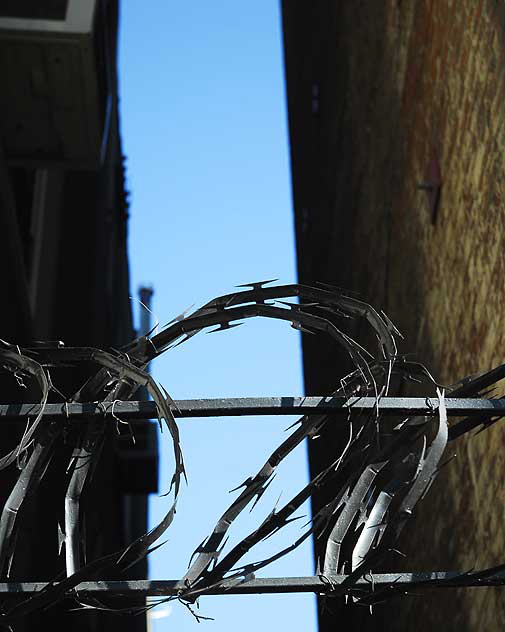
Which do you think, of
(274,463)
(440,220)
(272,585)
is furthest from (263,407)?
(440,220)

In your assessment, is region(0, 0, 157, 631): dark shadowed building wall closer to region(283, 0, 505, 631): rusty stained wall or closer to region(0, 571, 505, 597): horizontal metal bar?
region(283, 0, 505, 631): rusty stained wall

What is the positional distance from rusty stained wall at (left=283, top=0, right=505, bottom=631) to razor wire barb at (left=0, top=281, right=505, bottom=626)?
158 centimetres

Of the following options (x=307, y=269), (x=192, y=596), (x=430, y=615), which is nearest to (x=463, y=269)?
(x=430, y=615)

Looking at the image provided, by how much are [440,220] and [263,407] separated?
11.4ft

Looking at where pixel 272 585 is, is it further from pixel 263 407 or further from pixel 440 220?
pixel 440 220

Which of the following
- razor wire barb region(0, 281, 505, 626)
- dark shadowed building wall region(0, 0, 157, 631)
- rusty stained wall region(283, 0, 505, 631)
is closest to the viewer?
razor wire barb region(0, 281, 505, 626)

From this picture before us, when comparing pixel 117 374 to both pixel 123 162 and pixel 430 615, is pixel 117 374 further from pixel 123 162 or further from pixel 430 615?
pixel 123 162

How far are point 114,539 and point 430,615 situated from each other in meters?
11.5

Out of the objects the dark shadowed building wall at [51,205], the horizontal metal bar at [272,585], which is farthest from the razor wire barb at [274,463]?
the dark shadowed building wall at [51,205]

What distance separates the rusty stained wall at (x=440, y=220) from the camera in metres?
5.61

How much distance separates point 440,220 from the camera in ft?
22.8

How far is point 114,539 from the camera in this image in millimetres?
18141

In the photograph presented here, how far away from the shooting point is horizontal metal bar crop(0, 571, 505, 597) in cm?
353

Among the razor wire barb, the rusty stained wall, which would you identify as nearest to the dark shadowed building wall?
the rusty stained wall
